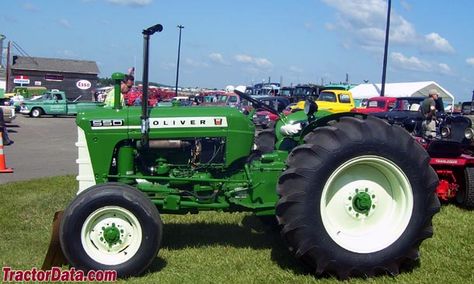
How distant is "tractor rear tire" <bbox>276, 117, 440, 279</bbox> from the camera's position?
175 inches

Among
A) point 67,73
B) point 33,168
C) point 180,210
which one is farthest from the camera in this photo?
point 67,73

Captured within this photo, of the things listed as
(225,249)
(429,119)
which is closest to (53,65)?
(429,119)

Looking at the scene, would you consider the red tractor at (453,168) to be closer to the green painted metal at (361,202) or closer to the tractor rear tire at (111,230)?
the green painted metal at (361,202)

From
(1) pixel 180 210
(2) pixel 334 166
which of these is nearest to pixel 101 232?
(1) pixel 180 210

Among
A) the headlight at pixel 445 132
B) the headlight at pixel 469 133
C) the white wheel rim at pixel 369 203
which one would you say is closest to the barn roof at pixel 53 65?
the headlight at pixel 445 132

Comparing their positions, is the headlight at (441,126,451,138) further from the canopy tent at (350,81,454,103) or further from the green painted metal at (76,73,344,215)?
the canopy tent at (350,81,454,103)

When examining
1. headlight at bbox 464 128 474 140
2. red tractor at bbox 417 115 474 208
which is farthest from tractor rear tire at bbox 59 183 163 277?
headlight at bbox 464 128 474 140

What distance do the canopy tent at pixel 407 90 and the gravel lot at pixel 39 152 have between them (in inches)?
744

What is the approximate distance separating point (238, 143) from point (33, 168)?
786cm

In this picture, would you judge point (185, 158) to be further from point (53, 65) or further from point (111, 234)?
point (53, 65)

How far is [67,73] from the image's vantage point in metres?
58.7

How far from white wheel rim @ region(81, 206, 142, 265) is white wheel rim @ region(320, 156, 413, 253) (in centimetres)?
164

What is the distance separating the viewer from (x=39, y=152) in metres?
15.1

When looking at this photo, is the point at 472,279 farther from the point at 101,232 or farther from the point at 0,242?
the point at 0,242
